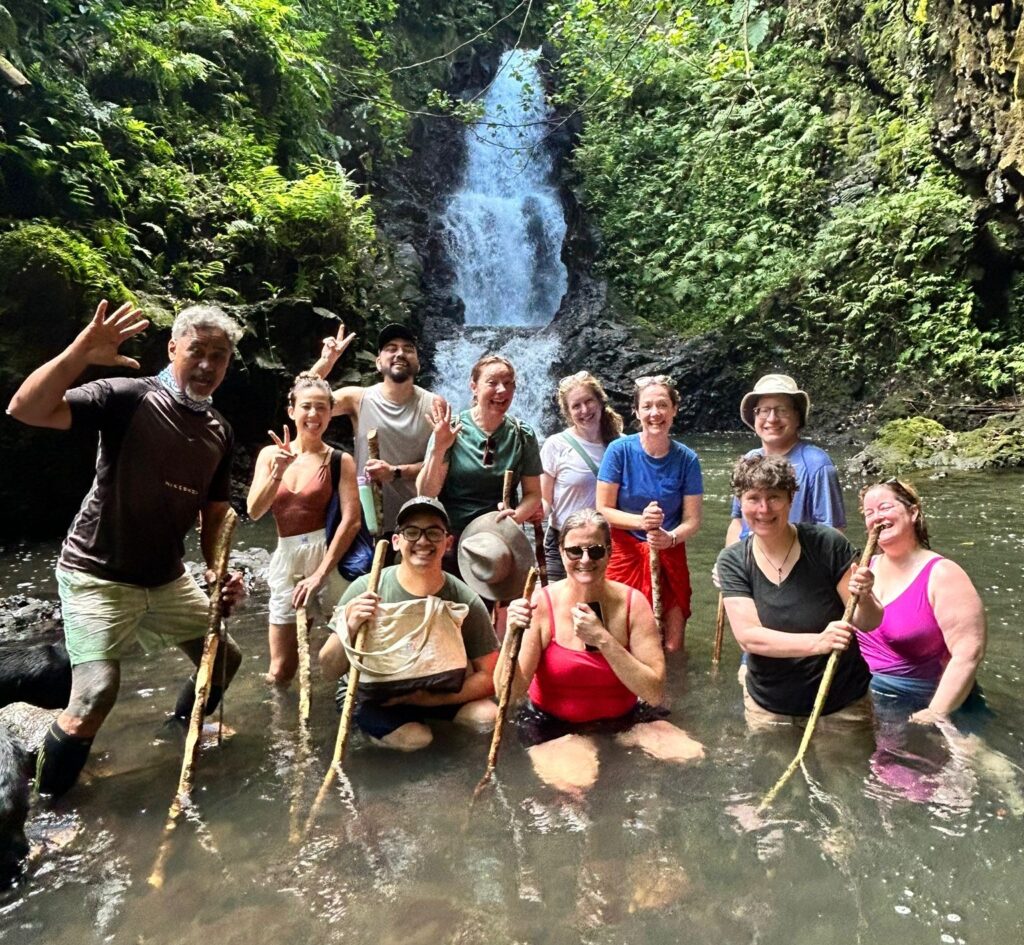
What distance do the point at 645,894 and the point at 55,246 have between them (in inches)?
368

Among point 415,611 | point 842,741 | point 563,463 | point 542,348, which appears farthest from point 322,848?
point 542,348

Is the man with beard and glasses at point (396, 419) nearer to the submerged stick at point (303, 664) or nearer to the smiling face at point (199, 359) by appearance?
the submerged stick at point (303, 664)

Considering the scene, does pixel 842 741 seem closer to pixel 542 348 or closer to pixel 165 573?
pixel 165 573

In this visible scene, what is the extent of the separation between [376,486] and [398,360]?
83 cm

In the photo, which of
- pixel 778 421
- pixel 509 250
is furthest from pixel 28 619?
pixel 509 250

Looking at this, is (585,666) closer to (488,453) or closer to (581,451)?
(488,453)

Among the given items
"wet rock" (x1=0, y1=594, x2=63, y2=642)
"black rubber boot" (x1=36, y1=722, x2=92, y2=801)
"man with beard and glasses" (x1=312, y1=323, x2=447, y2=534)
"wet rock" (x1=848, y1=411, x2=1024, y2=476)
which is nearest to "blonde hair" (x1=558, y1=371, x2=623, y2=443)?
"man with beard and glasses" (x1=312, y1=323, x2=447, y2=534)

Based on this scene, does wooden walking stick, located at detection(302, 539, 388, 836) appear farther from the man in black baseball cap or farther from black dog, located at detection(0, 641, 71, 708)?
black dog, located at detection(0, 641, 71, 708)

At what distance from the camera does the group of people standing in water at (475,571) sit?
3750 millimetres

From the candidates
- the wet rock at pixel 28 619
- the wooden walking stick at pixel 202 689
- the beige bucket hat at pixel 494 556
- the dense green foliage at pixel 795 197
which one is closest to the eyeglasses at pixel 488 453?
the beige bucket hat at pixel 494 556

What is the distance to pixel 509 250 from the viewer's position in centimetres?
2508

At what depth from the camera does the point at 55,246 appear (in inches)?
352

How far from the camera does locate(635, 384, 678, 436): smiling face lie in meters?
5.11

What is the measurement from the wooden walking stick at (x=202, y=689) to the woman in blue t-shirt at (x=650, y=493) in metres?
2.46
